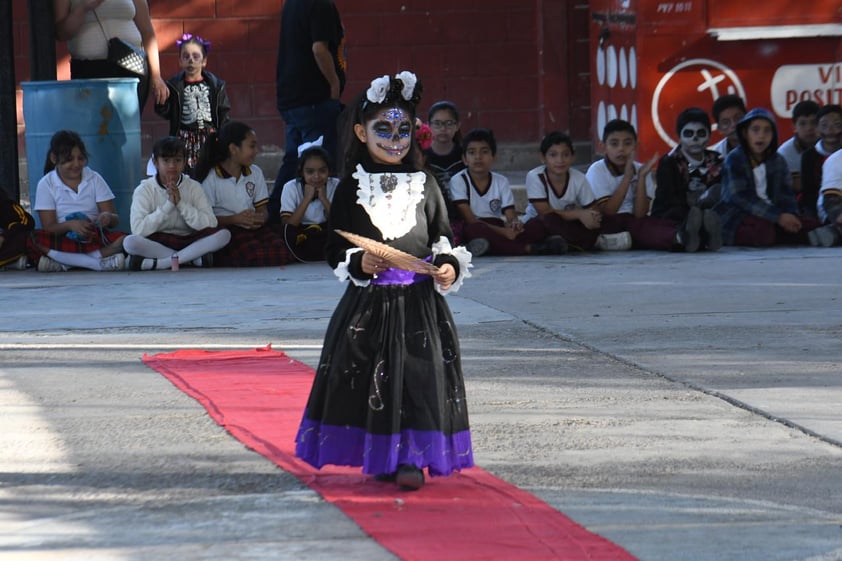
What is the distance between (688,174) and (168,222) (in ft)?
11.5

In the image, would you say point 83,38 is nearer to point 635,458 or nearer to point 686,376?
point 686,376

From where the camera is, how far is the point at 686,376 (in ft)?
20.2

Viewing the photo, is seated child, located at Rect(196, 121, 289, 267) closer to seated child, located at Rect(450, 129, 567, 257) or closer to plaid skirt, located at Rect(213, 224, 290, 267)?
plaid skirt, located at Rect(213, 224, 290, 267)

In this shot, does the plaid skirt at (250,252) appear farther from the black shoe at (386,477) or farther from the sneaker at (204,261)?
the black shoe at (386,477)

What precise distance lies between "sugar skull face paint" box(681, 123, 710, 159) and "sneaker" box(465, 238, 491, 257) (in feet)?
5.48

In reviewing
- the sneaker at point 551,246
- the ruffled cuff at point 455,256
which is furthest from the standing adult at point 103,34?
the ruffled cuff at point 455,256

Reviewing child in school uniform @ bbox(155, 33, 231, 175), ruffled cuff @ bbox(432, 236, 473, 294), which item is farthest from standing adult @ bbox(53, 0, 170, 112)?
ruffled cuff @ bbox(432, 236, 473, 294)

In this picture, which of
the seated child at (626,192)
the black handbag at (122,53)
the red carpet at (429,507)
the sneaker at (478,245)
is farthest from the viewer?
the black handbag at (122,53)

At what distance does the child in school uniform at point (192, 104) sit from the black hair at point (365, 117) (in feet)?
19.6

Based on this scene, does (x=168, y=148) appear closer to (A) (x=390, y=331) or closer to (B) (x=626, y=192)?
(B) (x=626, y=192)

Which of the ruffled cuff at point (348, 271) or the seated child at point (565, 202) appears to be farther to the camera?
the seated child at point (565, 202)

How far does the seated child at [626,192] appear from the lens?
10.2 meters

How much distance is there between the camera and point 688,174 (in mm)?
10562

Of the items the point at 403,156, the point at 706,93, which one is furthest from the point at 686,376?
the point at 706,93
